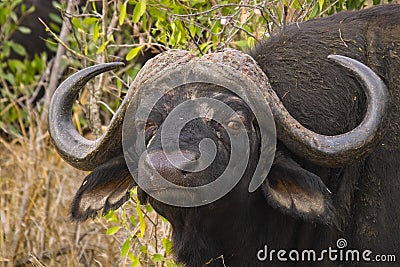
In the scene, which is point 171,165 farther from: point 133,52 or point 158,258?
point 133,52

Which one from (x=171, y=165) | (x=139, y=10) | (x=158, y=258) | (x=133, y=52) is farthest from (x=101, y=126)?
(x=171, y=165)

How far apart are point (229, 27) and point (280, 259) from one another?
169cm

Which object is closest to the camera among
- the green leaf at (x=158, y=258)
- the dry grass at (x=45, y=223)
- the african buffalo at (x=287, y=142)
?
the african buffalo at (x=287, y=142)

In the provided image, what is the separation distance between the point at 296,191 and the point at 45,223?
2800 millimetres

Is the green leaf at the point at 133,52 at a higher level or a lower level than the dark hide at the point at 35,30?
higher

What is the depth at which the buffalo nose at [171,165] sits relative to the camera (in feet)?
12.5

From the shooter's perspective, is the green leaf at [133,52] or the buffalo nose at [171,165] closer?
the buffalo nose at [171,165]

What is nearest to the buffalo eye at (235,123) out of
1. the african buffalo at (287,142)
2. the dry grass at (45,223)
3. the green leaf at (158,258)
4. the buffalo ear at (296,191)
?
the african buffalo at (287,142)

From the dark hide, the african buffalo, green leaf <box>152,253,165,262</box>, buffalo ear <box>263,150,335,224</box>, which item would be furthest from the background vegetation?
the dark hide

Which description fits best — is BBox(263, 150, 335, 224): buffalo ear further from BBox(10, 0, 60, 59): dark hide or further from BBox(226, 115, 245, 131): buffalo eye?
BBox(10, 0, 60, 59): dark hide

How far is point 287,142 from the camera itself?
4191mm

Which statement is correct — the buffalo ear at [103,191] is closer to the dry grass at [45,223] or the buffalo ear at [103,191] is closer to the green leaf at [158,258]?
the green leaf at [158,258]

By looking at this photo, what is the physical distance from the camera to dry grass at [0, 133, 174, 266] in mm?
6418

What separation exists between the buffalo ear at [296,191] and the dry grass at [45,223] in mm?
1796
